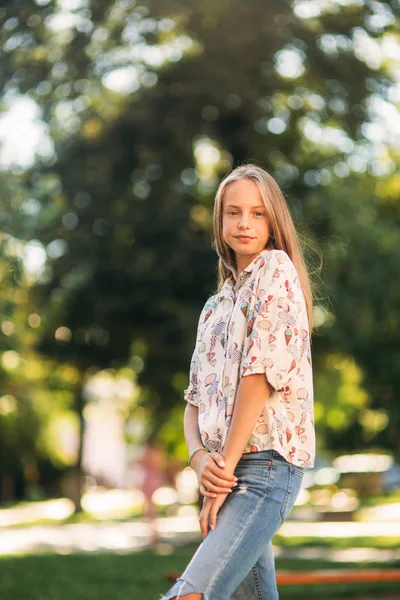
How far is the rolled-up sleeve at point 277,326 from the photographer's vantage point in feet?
12.3

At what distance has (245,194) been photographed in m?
4.06

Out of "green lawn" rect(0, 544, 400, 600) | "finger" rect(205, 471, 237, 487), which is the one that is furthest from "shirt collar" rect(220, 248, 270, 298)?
"green lawn" rect(0, 544, 400, 600)

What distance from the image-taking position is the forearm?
145 inches

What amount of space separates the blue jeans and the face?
2.49ft

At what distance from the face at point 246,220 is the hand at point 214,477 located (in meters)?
0.77

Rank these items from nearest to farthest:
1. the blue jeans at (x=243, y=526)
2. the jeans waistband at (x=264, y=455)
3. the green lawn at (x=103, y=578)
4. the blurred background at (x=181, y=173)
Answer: the blue jeans at (x=243, y=526)
the jeans waistband at (x=264, y=455)
the green lawn at (x=103, y=578)
the blurred background at (x=181, y=173)

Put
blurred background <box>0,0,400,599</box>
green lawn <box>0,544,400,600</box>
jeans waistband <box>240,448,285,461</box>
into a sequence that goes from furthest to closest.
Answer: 1. blurred background <box>0,0,400,599</box>
2. green lawn <box>0,544,400,600</box>
3. jeans waistband <box>240,448,285,461</box>

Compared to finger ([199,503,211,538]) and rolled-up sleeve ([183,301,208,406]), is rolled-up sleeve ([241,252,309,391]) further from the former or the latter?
finger ([199,503,211,538])

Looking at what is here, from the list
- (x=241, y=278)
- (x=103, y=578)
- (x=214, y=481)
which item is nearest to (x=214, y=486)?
(x=214, y=481)

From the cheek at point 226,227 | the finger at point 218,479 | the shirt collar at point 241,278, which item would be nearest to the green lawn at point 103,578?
the shirt collar at point 241,278

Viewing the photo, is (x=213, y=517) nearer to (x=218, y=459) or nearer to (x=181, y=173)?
(x=218, y=459)

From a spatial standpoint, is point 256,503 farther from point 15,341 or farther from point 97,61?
point 97,61

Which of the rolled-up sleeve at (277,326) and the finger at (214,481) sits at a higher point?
the rolled-up sleeve at (277,326)

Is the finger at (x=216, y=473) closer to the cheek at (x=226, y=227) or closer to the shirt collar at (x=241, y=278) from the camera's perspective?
the shirt collar at (x=241, y=278)
